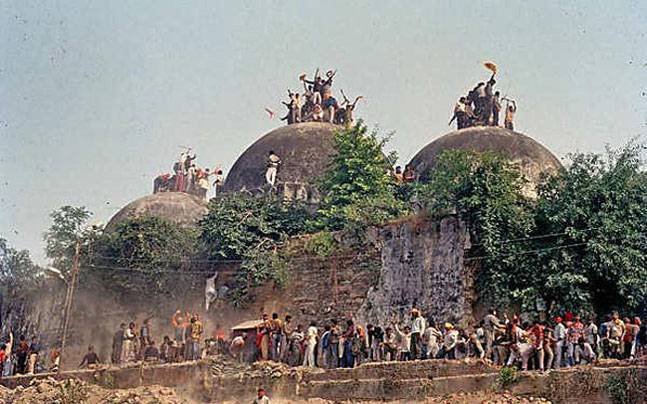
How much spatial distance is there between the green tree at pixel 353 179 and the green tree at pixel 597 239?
16.1ft

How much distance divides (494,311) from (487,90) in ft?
41.3

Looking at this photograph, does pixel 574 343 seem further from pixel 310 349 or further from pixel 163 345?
pixel 163 345

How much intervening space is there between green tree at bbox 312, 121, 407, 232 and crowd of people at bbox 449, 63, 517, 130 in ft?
17.2

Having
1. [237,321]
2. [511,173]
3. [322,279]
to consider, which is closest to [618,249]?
[511,173]

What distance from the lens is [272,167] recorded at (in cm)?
2936

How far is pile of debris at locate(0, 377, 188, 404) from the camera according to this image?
17.6m

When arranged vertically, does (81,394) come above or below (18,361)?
below

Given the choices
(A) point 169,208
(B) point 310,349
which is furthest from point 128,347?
(A) point 169,208

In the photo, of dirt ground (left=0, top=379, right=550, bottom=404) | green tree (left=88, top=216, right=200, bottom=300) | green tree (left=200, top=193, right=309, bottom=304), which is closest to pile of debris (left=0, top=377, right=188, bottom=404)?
dirt ground (left=0, top=379, right=550, bottom=404)

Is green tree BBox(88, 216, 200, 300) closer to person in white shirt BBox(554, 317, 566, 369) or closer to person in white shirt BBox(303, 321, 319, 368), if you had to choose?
person in white shirt BBox(303, 321, 319, 368)

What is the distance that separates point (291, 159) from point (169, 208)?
463 cm

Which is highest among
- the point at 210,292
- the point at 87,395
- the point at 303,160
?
the point at 303,160

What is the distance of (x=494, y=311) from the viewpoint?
19.0 m

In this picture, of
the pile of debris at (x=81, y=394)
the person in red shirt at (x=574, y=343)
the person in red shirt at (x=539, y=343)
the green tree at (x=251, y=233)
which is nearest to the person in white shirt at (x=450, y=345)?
the person in red shirt at (x=539, y=343)
